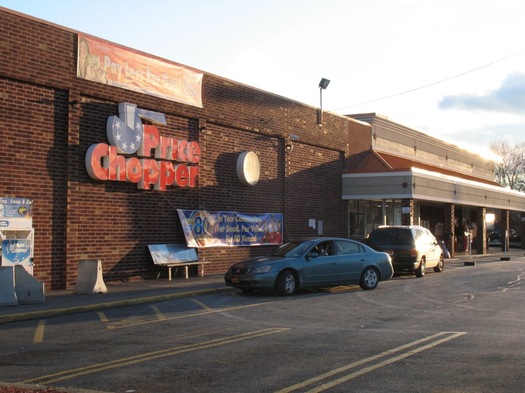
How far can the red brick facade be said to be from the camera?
1546 cm

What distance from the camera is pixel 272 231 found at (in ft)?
78.9

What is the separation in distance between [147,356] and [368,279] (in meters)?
9.30

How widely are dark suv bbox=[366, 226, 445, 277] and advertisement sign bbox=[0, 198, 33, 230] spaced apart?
10816 mm

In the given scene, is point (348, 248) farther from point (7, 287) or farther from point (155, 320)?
point (7, 287)

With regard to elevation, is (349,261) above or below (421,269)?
above

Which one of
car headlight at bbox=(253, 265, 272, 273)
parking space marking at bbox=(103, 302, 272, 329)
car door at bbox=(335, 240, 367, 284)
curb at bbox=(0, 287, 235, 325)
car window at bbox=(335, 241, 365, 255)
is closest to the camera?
parking space marking at bbox=(103, 302, 272, 329)

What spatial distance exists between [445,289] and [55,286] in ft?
34.2

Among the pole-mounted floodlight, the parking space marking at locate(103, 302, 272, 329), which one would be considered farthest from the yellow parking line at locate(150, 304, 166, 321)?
the pole-mounted floodlight

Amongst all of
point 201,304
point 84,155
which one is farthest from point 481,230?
point 201,304

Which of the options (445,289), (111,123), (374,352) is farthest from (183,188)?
(374,352)

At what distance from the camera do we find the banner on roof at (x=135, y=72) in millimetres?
16962

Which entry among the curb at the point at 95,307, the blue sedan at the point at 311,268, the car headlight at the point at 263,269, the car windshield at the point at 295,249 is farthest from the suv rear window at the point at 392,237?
the car headlight at the point at 263,269

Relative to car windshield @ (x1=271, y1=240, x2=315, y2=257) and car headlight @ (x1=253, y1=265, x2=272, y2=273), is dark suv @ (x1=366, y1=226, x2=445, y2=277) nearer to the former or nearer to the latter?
car windshield @ (x1=271, y1=240, x2=315, y2=257)

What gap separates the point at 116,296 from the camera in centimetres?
1467
